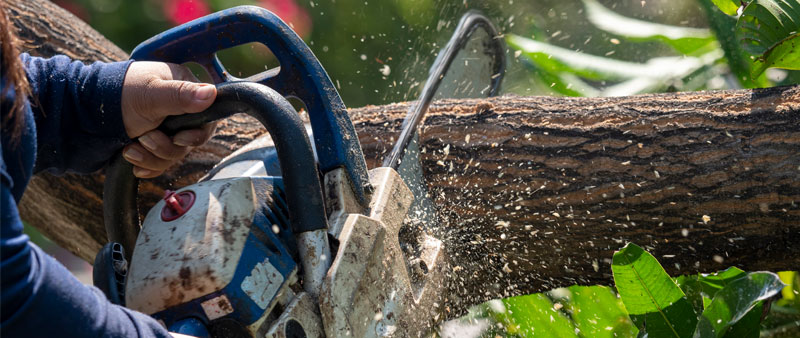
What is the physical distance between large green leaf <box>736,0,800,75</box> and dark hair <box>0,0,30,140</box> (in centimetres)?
170

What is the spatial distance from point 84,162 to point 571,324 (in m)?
1.45

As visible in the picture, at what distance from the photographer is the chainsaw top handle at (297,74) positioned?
4.29ft

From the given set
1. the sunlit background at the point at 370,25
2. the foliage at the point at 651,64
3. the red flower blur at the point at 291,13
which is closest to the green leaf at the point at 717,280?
the foliage at the point at 651,64

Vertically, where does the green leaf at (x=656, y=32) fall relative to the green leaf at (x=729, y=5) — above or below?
below

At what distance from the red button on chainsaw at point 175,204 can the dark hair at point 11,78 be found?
314 millimetres

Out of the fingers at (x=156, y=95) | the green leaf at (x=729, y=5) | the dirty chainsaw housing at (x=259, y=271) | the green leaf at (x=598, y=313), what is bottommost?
the green leaf at (x=598, y=313)

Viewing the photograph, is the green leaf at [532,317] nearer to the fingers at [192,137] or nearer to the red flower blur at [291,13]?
the fingers at [192,137]

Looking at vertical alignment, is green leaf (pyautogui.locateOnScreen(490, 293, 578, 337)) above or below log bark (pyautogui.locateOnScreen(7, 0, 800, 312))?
below

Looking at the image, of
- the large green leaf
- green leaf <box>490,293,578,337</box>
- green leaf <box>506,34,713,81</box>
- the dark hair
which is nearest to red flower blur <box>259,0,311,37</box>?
green leaf <box>506,34,713,81</box>

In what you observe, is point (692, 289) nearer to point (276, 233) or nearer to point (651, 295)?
point (651, 295)

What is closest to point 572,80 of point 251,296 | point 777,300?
point 777,300

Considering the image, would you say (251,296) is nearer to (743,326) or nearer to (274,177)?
(274,177)

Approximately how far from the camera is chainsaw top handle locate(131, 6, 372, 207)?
131 cm

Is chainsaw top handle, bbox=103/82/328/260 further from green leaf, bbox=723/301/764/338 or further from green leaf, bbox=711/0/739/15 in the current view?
green leaf, bbox=711/0/739/15
